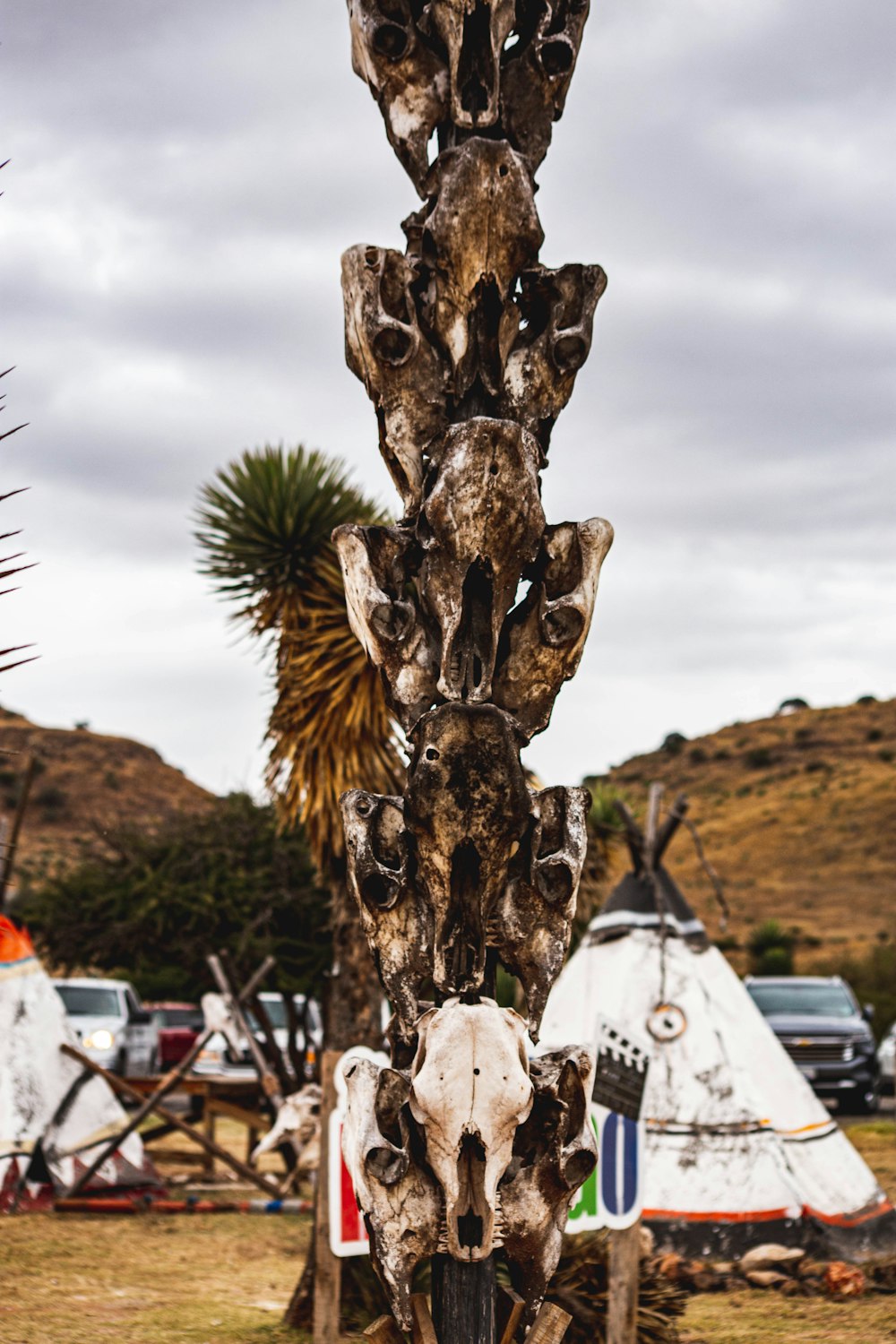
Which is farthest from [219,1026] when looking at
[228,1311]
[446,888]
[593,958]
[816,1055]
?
[446,888]

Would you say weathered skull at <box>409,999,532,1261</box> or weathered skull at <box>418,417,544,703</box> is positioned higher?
weathered skull at <box>418,417,544,703</box>

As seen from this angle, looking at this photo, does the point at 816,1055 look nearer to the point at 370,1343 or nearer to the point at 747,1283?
the point at 747,1283

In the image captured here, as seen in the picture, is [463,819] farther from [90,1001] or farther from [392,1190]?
[90,1001]

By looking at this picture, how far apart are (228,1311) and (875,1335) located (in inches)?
140

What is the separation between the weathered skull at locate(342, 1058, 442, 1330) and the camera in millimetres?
3242

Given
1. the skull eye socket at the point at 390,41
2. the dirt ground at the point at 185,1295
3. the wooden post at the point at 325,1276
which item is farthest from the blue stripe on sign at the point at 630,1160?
the skull eye socket at the point at 390,41

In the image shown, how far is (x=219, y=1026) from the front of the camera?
45.5ft

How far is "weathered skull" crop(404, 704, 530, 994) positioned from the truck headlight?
55.8 ft

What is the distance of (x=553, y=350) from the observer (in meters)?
3.75

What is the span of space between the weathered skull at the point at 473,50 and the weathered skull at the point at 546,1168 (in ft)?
7.83

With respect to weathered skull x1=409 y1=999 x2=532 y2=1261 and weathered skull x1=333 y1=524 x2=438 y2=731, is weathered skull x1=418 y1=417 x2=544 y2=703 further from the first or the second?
weathered skull x1=409 y1=999 x2=532 y2=1261

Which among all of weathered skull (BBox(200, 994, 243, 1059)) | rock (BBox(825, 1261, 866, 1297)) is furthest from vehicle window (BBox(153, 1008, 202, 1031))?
rock (BBox(825, 1261, 866, 1297))

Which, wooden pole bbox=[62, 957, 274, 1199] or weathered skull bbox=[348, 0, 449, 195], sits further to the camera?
wooden pole bbox=[62, 957, 274, 1199]

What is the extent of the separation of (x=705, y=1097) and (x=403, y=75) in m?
7.93
